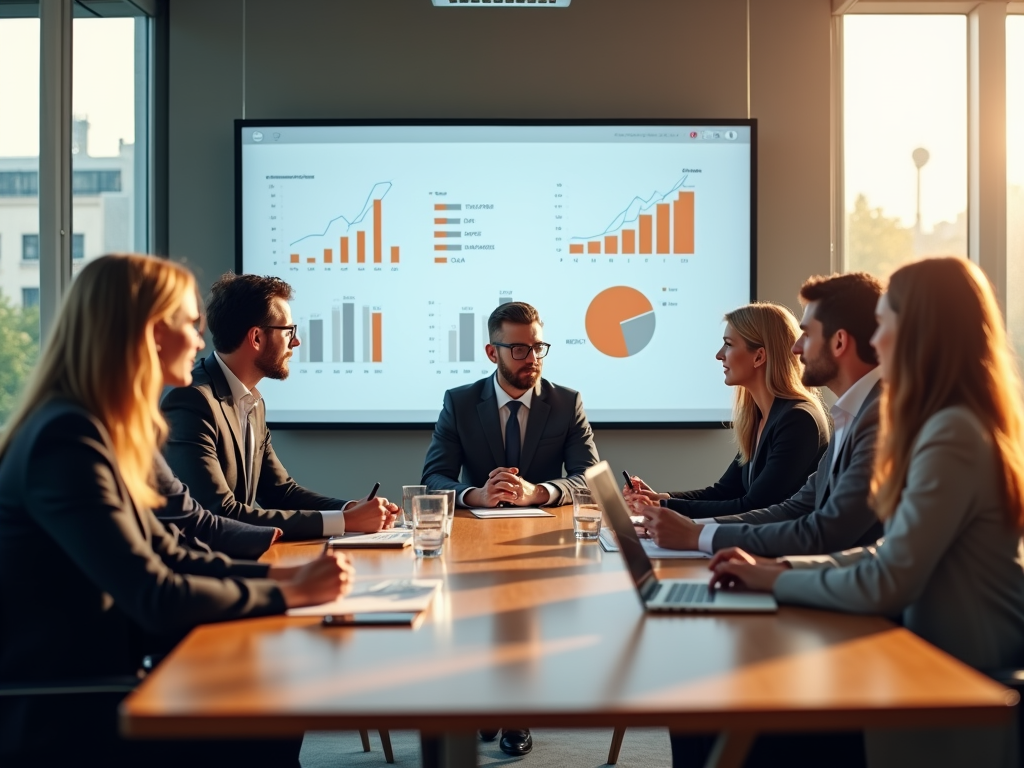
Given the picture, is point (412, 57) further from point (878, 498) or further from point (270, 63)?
point (878, 498)

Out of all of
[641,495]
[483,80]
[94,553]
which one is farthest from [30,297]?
[94,553]

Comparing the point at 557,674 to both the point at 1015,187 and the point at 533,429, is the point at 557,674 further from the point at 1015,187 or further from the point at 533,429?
the point at 1015,187

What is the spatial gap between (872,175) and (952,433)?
3.63m

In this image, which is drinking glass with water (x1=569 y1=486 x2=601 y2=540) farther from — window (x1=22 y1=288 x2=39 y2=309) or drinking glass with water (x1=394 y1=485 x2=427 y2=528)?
window (x1=22 y1=288 x2=39 y2=309)

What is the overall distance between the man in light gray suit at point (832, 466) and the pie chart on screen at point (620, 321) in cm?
209

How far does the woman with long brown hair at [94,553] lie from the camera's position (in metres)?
1.70

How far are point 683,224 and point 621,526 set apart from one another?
10.5 feet

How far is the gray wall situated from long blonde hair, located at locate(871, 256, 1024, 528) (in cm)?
300

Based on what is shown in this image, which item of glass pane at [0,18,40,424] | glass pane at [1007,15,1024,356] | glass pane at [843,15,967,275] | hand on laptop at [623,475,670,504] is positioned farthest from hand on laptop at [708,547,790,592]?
glass pane at [1007,15,1024,356]

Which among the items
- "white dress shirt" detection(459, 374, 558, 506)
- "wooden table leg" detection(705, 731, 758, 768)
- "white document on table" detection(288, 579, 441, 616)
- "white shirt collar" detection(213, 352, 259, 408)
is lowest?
"wooden table leg" detection(705, 731, 758, 768)

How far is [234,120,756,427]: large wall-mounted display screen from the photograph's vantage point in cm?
498

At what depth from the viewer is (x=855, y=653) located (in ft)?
5.10

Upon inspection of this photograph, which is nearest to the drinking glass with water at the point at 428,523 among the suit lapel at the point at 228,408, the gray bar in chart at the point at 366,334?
the suit lapel at the point at 228,408

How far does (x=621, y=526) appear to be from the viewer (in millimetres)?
2100
